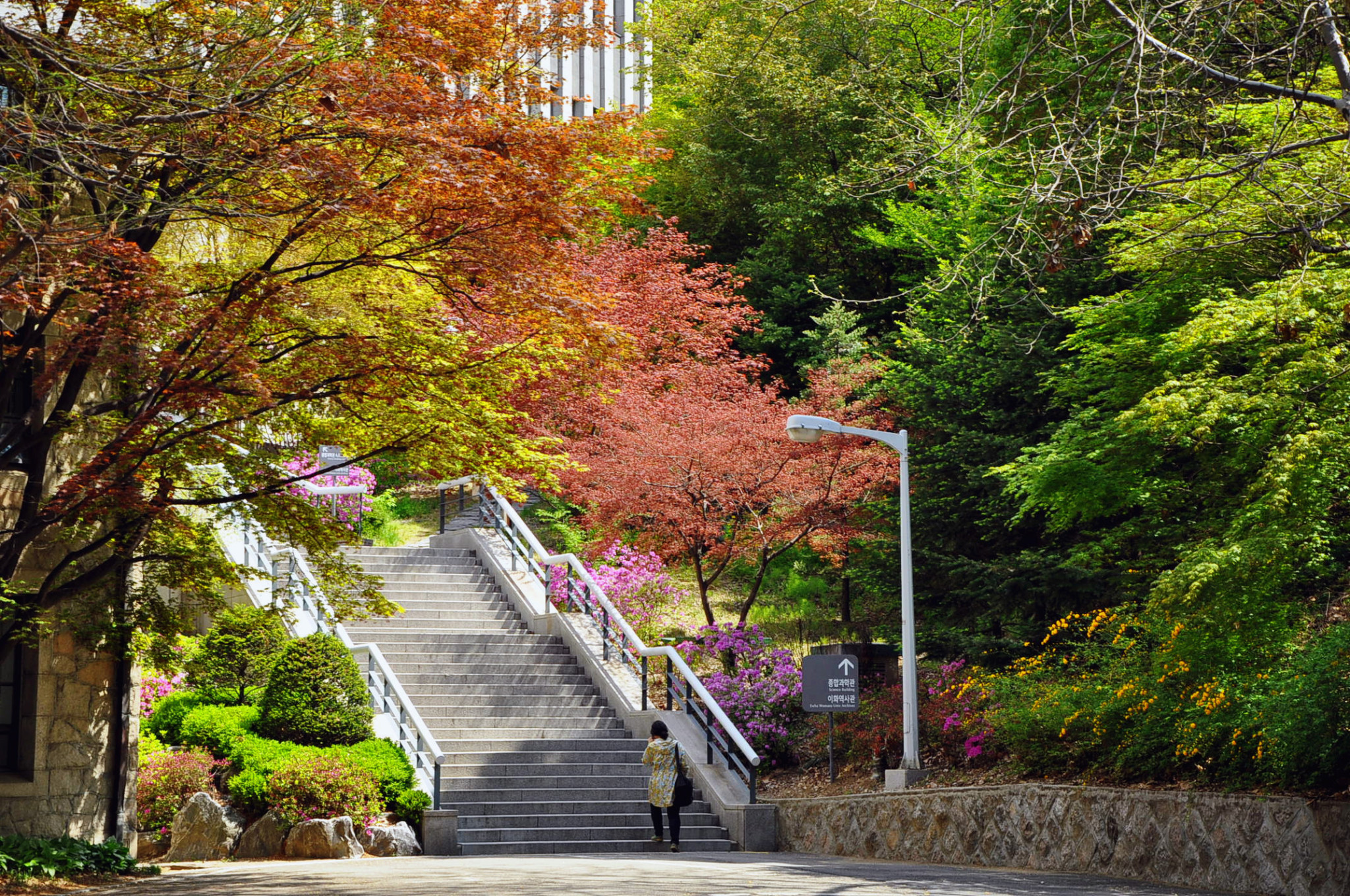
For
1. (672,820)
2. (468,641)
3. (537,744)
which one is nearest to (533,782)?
(537,744)

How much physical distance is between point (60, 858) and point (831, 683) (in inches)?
350

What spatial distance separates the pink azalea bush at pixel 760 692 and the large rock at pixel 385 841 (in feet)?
18.7

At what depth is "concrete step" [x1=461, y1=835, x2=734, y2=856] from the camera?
15.4m

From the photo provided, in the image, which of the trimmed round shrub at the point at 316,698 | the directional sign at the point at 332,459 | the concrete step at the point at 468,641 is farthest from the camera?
the directional sign at the point at 332,459

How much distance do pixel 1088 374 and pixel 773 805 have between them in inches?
284

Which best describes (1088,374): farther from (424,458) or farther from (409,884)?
(409,884)

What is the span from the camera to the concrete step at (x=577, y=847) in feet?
50.6

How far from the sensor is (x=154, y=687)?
18.1m

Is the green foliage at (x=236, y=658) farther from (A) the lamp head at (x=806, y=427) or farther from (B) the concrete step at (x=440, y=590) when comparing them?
(A) the lamp head at (x=806, y=427)

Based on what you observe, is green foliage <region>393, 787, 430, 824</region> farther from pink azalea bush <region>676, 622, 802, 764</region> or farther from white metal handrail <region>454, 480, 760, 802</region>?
pink azalea bush <region>676, 622, 802, 764</region>

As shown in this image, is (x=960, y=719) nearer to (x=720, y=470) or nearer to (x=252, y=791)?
(x=720, y=470)

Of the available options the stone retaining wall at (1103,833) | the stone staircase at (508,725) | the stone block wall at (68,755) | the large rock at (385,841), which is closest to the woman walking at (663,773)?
the stone staircase at (508,725)

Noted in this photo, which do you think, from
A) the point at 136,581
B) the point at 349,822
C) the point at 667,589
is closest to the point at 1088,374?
the point at 667,589

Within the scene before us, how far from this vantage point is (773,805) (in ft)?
53.6
